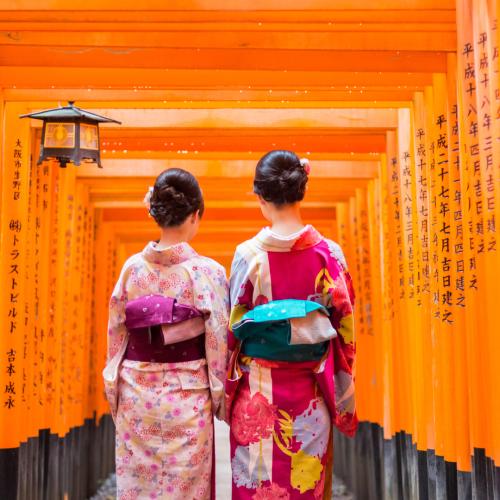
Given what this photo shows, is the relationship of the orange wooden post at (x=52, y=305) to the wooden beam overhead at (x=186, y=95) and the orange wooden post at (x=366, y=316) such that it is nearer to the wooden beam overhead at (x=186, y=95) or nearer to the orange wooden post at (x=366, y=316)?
the wooden beam overhead at (x=186, y=95)

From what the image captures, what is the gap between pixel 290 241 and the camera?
3.62 m

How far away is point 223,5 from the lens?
14.6ft

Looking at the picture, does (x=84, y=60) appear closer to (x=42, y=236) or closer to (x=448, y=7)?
(x=42, y=236)

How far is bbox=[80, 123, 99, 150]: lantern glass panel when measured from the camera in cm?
533

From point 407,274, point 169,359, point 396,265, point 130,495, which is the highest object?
point 396,265

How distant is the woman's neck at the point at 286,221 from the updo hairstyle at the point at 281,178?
1.4 inches

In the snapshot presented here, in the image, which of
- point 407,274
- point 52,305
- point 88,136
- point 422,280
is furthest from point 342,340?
point 52,305

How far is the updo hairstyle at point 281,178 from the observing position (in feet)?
12.0

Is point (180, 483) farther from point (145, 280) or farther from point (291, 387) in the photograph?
point (145, 280)

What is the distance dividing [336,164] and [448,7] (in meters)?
3.84

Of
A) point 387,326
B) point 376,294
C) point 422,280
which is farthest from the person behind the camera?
point 376,294

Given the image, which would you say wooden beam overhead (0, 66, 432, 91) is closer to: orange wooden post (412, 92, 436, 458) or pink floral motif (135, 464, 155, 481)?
orange wooden post (412, 92, 436, 458)

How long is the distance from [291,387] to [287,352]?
19cm

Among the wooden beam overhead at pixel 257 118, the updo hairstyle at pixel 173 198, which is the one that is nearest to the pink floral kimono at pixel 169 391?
the updo hairstyle at pixel 173 198
